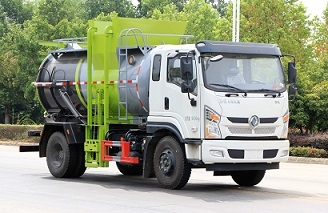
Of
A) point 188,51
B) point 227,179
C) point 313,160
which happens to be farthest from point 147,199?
point 313,160

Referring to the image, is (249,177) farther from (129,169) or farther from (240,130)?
(129,169)

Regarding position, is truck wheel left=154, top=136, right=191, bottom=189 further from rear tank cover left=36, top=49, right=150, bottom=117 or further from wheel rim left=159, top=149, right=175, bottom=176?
rear tank cover left=36, top=49, right=150, bottom=117

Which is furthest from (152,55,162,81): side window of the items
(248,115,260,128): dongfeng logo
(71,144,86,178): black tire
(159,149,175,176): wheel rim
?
(71,144,86,178): black tire

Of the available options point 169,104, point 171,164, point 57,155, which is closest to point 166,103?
point 169,104

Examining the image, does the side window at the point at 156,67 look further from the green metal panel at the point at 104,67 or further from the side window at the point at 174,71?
the green metal panel at the point at 104,67

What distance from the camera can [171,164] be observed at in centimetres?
1514

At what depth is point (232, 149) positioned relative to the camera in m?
14.5

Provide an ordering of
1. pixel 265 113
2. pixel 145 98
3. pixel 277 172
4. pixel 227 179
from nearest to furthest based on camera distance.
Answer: pixel 265 113 < pixel 145 98 < pixel 227 179 < pixel 277 172

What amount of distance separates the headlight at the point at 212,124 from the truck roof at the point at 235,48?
3.79 feet

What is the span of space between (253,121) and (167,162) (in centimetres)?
187

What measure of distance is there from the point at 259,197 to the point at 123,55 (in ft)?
14.7

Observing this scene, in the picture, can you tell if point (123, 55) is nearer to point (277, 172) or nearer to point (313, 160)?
point (277, 172)

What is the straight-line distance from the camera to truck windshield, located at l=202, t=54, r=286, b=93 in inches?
581

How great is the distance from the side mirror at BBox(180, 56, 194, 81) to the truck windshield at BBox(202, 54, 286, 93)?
0.27 meters
